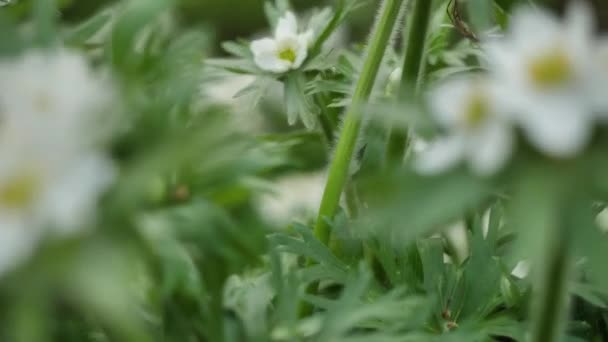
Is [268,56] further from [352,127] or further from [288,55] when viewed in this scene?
[352,127]

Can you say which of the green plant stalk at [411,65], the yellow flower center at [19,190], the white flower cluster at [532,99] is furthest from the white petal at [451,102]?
the green plant stalk at [411,65]

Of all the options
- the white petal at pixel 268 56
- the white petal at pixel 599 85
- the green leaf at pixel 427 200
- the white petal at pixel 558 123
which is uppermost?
the white petal at pixel 599 85

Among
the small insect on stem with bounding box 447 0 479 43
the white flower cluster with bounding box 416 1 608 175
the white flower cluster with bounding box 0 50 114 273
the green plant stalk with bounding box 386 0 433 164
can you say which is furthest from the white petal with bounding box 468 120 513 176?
the small insect on stem with bounding box 447 0 479 43

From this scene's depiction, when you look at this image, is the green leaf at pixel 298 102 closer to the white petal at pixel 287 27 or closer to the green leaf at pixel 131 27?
the white petal at pixel 287 27

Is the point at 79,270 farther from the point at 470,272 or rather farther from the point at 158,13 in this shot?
the point at 470,272

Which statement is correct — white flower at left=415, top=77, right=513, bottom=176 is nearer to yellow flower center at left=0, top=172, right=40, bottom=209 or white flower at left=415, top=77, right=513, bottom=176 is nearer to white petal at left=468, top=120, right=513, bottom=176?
white petal at left=468, top=120, right=513, bottom=176
